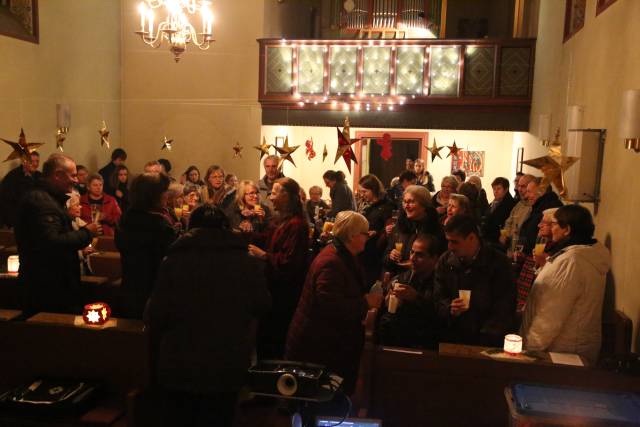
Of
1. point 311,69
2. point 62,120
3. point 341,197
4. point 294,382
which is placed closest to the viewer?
point 294,382

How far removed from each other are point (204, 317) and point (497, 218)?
5291 mm

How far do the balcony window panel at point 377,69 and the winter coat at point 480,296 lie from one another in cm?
789

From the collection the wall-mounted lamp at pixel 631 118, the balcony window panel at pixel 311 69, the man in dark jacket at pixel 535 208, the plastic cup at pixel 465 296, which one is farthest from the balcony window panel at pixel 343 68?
the plastic cup at pixel 465 296

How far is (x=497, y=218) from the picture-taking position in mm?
7449

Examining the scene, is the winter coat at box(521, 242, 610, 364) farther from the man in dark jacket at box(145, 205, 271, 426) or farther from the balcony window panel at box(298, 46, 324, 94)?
the balcony window panel at box(298, 46, 324, 94)

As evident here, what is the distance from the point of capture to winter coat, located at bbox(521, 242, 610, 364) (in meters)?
3.53

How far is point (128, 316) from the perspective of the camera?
4035mm

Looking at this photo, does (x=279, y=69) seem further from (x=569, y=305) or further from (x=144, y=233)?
(x=569, y=305)

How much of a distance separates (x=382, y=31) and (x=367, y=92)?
263cm

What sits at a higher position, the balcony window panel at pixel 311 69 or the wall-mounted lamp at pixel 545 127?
the balcony window panel at pixel 311 69

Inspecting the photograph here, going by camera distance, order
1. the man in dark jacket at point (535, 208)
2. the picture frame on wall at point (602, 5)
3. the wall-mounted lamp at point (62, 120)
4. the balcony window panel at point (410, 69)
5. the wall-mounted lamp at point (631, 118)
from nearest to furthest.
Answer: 1. the wall-mounted lamp at point (631, 118)
2. the picture frame on wall at point (602, 5)
3. the man in dark jacket at point (535, 208)
4. the wall-mounted lamp at point (62, 120)
5. the balcony window panel at point (410, 69)

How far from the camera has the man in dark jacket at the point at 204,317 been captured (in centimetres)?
286

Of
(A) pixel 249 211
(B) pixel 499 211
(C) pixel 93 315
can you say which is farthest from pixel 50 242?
(B) pixel 499 211

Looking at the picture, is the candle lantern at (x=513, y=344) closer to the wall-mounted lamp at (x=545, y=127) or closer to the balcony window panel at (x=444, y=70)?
the wall-mounted lamp at (x=545, y=127)
